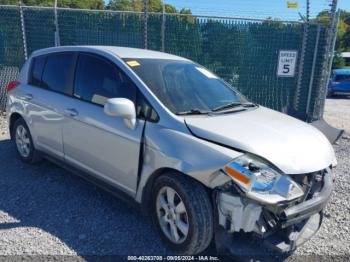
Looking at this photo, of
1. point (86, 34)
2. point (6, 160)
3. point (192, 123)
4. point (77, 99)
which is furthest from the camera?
point (86, 34)

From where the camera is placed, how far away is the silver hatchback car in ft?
8.54

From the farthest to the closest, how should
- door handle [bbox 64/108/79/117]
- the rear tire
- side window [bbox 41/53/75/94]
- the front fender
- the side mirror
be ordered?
the rear tire, side window [bbox 41/53/75/94], door handle [bbox 64/108/79/117], the side mirror, the front fender

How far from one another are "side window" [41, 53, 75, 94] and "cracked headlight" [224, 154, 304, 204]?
2.43 m

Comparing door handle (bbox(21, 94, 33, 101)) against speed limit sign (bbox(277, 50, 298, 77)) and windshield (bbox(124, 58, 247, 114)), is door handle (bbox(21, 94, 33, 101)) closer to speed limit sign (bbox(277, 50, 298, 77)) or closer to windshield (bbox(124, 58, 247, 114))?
windshield (bbox(124, 58, 247, 114))

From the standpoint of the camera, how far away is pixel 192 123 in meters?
2.97

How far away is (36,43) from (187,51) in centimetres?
351

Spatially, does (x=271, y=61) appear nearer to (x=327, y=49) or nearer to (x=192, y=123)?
(x=327, y=49)

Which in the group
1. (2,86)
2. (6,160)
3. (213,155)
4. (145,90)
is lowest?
(6,160)

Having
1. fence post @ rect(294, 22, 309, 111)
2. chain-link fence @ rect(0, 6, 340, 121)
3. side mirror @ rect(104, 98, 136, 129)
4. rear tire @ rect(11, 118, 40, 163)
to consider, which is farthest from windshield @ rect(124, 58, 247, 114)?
fence post @ rect(294, 22, 309, 111)

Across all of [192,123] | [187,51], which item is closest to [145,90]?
[192,123]

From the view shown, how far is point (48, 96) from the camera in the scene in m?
4.36

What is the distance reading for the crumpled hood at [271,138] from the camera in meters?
2.70

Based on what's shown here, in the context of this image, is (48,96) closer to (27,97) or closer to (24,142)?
(27,97)

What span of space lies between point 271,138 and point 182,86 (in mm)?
1156
